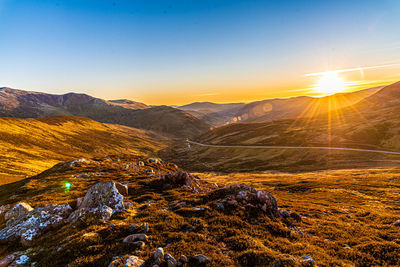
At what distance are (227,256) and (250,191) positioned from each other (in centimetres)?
1101

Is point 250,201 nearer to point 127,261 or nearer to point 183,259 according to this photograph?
point 183,259

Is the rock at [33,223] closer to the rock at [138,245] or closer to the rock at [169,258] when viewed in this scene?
the rock at [138,245]

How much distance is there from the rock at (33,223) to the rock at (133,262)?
11226 mm

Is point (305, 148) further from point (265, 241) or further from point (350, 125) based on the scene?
point (265, 241)

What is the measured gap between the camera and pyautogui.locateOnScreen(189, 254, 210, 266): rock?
10.6 m

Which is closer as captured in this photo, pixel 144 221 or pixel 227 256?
pixel 227 256

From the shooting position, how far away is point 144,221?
16.8 meters

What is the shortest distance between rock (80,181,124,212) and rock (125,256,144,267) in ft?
33.9

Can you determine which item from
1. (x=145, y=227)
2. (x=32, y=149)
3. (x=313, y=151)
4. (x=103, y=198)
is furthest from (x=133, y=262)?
Answer: (x=313, y=151)

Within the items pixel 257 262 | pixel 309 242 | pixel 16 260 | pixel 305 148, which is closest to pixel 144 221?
pixel 16 260

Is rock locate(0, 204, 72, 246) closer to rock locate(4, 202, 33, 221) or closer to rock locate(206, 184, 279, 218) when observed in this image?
rock locate(4, 202, 33, 221)

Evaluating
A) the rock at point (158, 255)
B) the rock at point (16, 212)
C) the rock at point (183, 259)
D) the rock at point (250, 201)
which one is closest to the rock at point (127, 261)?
the rock at point (158, 255)

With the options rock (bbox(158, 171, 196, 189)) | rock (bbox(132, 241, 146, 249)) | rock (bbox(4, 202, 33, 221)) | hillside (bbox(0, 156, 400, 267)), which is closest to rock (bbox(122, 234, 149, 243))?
hillside (bbox(0, 156, 400, 267))

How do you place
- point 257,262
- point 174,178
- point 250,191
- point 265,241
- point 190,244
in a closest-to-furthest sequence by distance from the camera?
point 257,262, point 190,244, point 265,241, point 250,191, point 174,178
